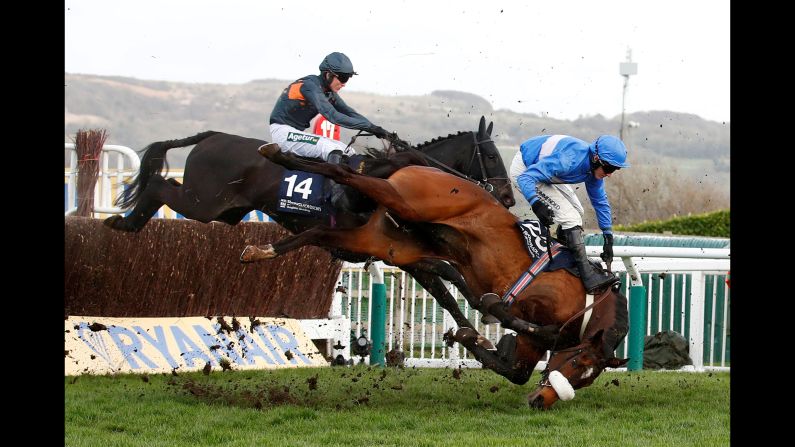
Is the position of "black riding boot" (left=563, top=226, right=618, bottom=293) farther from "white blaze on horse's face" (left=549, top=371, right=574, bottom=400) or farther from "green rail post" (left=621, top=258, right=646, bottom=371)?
"green rail post" (left=621, top=258, right=646, bottom=371)

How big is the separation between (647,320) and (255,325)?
3.96 metres

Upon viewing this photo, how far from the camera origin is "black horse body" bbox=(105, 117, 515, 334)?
641 centimetres

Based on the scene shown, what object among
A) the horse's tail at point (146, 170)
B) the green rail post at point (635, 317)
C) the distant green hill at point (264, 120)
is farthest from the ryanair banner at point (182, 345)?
the distant green hill at point (264, 120)

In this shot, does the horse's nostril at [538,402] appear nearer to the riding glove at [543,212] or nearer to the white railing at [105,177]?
the riding glove at [543,212]

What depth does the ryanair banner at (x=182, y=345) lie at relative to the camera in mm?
6859

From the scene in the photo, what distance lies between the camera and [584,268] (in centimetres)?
591

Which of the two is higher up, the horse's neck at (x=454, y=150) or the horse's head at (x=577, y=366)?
the horse's neck at (x=454, y=150)

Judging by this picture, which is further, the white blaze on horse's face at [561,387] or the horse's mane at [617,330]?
the horse's mane at [617,330]

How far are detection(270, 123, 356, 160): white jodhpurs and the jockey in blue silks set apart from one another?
118 centimetres

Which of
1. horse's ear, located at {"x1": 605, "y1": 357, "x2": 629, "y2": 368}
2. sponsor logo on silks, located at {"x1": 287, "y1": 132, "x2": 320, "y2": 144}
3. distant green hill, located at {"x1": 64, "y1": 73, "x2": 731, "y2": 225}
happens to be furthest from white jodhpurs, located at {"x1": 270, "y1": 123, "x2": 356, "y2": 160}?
distant green hill, located at {"x1": 64, "y1": 73, "x2": 731, "y2": 225}

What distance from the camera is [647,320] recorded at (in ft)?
31.1

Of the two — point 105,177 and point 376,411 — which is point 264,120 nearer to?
point 105,177

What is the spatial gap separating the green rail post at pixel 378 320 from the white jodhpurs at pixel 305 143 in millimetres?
1660
